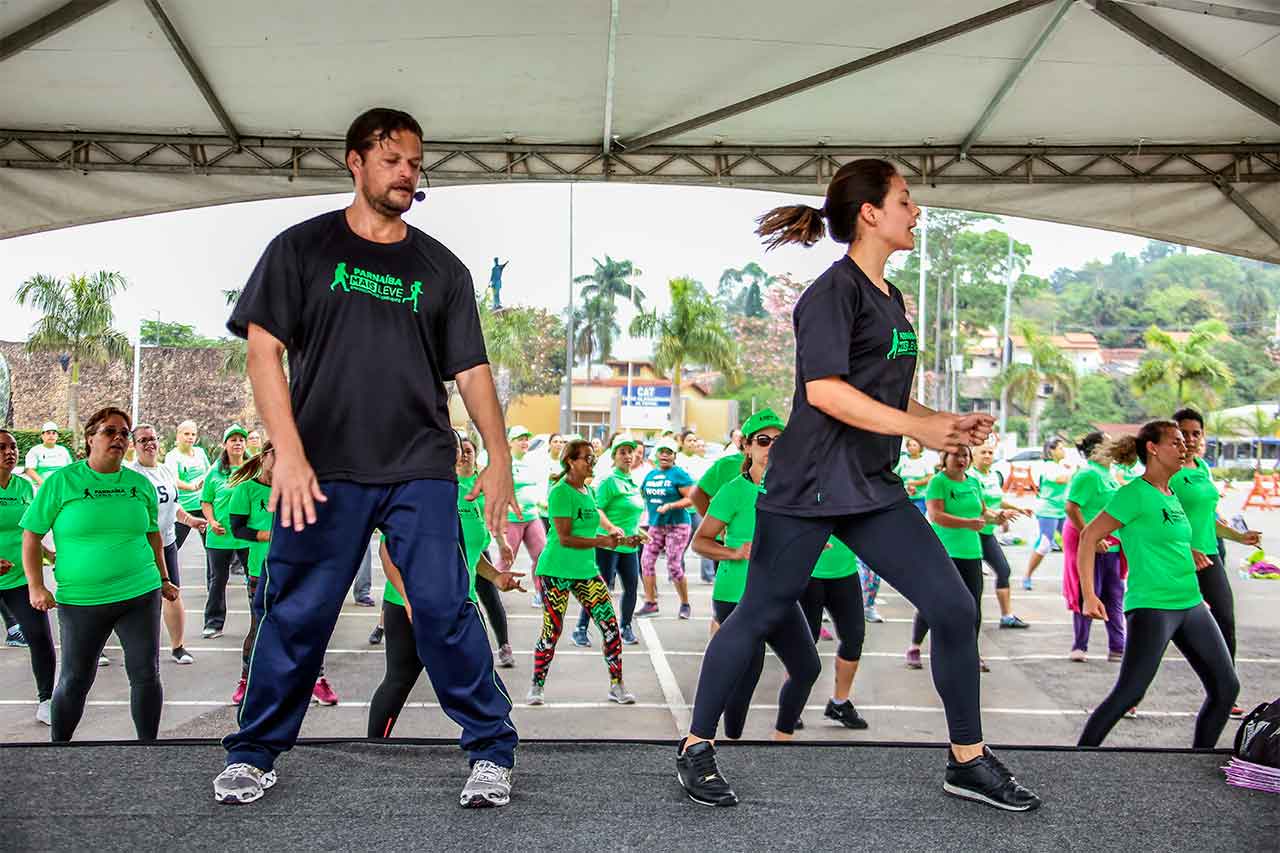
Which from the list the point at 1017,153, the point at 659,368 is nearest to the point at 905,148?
the point at 1017,153

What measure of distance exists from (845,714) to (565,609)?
185 centimetres

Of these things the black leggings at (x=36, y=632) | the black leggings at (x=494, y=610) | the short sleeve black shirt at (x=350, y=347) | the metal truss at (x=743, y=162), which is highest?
the metal truss at (x=743, y=162)

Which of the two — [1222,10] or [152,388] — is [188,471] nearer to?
[1222,10]

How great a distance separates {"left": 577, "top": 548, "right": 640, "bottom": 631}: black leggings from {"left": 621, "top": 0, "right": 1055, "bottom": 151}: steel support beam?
162 inches

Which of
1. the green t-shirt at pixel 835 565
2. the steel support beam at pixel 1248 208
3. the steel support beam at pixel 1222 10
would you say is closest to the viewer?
the steel support beam at pixel 1222 10

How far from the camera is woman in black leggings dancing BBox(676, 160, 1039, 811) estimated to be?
2.86 metres

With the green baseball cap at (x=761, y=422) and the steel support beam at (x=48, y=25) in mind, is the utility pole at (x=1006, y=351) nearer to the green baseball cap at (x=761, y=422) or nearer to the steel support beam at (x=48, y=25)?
the green baseball cap at (x=761, y=422)

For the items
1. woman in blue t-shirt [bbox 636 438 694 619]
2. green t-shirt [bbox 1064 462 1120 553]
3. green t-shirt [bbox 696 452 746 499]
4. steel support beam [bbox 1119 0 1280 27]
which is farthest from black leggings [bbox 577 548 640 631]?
steel support beam [bbox 1119 0 1280 27]

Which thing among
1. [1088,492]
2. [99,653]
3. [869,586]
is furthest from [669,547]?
[99,653]

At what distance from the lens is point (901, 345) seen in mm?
3068

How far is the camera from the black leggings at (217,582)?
9625mm

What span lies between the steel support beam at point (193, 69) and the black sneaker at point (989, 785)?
16.7ft

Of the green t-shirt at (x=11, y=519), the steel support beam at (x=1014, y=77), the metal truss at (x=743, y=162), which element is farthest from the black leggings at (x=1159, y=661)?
the green t-shirt at (x=11, y=519)

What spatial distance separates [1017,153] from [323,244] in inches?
230
